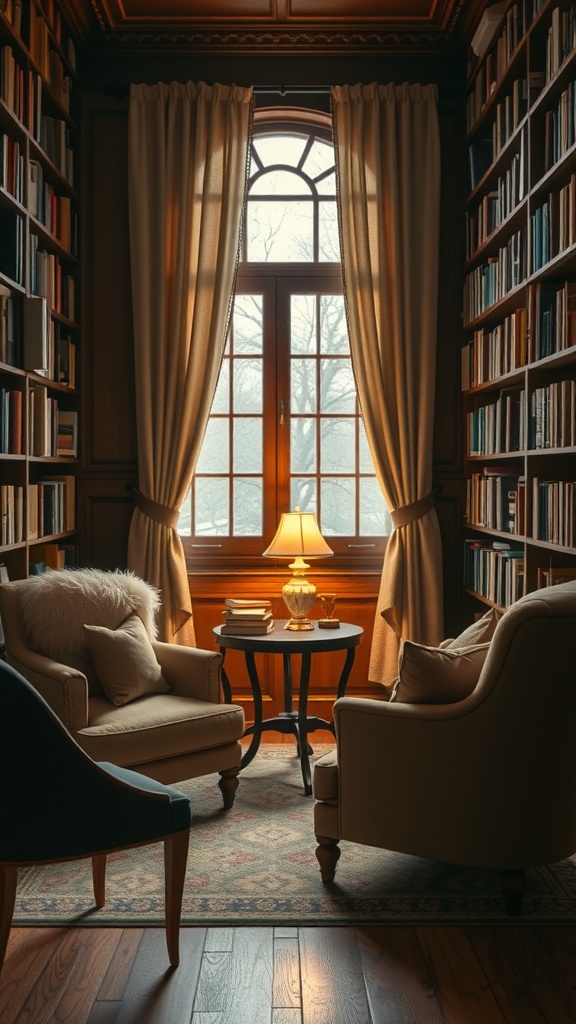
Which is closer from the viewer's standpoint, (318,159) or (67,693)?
(67,693)

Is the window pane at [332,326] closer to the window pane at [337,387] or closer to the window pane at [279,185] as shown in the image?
the window pane at [337,387]

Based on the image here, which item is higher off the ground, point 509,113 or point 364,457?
point 509,113

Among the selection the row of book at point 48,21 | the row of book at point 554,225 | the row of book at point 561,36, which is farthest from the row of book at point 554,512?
the row of book at point 48,21

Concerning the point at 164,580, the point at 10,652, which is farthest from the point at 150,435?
the point at 10,652

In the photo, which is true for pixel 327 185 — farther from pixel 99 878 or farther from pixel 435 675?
pixel 99 878

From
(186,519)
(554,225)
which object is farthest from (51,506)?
(554,225)

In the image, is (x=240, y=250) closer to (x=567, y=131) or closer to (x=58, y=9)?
(x=58, y=9)

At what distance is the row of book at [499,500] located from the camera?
420 centimetres

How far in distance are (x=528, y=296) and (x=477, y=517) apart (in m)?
1.42

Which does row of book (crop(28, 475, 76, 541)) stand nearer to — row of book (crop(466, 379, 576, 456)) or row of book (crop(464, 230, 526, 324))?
row of book (crop(466, 379, 576, 456))

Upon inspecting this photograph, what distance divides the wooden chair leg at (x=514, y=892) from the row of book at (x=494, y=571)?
4.99 ft

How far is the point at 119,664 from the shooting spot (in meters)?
3.81

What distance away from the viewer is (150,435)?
5180mm

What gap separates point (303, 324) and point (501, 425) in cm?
146
